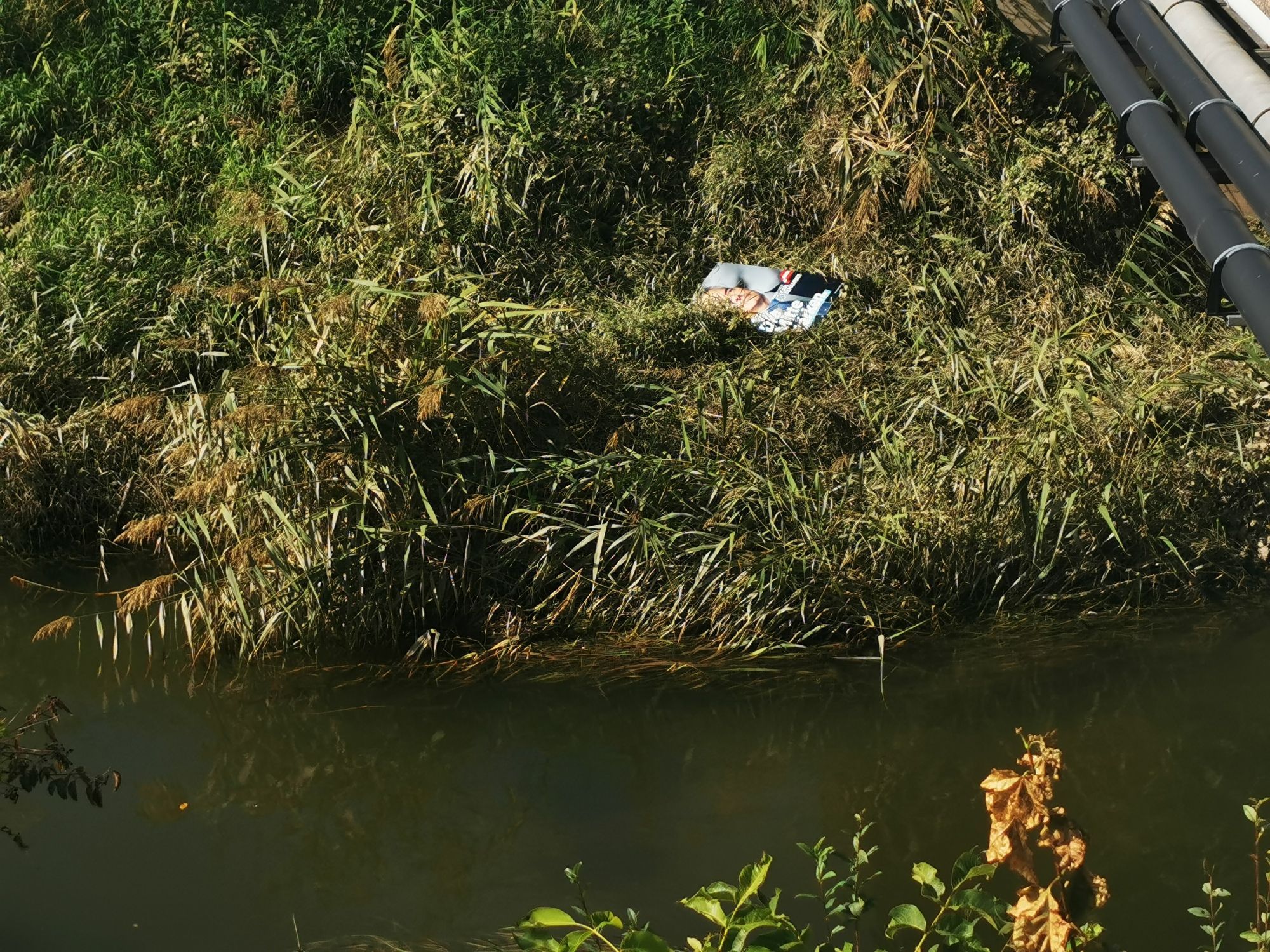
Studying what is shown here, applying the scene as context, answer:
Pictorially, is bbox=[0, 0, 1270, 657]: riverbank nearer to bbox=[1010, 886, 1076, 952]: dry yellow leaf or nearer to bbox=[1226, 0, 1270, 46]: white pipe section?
bbox=[1226, 0, 1270, 46]: white pipe section

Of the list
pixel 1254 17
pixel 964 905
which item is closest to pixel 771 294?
pixel 1254 17

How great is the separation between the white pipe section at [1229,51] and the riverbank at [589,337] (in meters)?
0.85

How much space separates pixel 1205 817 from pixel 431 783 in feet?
6.49

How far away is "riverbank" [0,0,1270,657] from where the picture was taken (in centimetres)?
435

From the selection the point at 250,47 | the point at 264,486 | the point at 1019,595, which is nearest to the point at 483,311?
the point at 264,486

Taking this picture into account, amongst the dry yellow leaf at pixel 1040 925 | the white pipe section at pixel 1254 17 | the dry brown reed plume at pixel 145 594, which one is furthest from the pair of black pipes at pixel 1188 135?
the dry brown reed plume at pixel 145 594

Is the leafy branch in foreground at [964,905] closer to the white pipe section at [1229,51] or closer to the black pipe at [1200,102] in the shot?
the black pipe at [1200,102]

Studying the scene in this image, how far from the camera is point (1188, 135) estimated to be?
4.90m

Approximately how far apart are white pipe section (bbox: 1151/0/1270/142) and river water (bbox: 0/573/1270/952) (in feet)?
5.14

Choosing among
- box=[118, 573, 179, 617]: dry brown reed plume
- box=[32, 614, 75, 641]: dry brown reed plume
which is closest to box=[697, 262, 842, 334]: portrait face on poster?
box=[118, 573, 179, 617]: dry brown reed plume

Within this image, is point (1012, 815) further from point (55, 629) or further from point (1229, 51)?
point (1229, 51)

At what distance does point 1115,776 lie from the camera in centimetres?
377

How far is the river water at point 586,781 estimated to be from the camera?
3.32 m

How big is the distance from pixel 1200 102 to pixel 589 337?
221 cm
